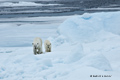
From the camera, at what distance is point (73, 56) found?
5531 mm

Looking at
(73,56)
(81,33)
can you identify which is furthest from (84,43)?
(73,56)

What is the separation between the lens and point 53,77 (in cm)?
461

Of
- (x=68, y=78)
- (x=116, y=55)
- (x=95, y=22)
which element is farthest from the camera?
(x=95, y=22)

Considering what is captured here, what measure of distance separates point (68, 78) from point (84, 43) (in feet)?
14.8

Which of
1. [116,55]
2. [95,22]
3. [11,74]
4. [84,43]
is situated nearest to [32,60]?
[11,74]

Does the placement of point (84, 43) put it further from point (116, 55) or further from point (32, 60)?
point (32, 60)

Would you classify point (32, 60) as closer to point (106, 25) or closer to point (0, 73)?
point (0, 73)

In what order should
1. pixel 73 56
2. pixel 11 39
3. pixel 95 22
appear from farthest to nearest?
pixel 11 39 → pixel 95 22 → pixel 73 56

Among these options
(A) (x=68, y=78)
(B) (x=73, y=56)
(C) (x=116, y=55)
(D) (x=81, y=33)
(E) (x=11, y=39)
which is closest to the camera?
(A) (x=68, y=78)

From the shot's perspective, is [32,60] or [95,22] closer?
[32,60]

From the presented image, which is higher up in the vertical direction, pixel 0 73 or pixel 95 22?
pixel 95 22

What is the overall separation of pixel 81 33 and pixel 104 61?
14.6 feet

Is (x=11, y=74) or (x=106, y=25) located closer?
(x=11, y=74)

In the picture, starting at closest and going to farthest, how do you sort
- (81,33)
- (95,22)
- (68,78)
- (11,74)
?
(68,78)
(11,74)
(81,33)
(95,22)
